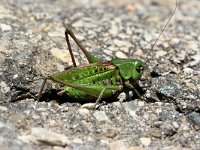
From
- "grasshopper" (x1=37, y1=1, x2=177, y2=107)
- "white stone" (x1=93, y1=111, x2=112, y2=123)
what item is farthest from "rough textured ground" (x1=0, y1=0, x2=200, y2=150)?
"grasshopper" (x1=37, y1=1, x2=177, y2=107)

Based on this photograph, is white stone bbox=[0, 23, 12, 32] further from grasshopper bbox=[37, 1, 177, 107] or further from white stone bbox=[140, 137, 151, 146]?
white stone bbox=[140, 137, 151, 146]

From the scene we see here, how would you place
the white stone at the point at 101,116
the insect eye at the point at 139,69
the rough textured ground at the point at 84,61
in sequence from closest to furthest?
the rough textured ground at the point at 84,61 < the white stone at the point at 101,116 < the insect eye at the point at 139,69

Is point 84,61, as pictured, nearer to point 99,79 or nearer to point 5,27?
point 99,79

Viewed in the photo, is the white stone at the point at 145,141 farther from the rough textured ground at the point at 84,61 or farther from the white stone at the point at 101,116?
the white stone at the point at 101,116

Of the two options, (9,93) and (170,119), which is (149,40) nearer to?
(170,119)

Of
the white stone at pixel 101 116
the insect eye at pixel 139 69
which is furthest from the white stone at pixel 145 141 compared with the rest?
the insect eye at pixel 139 69

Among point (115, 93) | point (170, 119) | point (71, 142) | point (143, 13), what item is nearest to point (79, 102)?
point (115, 93)

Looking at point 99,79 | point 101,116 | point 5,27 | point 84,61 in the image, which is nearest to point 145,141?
point 101,116
